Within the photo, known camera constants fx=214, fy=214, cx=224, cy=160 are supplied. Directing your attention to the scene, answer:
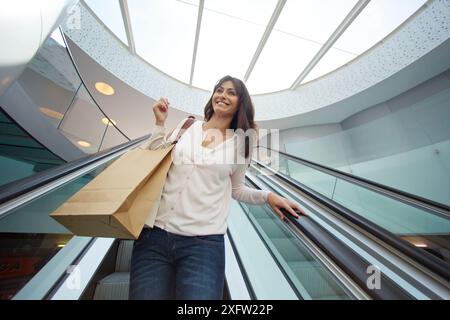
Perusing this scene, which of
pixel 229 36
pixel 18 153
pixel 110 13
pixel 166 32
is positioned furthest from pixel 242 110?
pixel 110 13

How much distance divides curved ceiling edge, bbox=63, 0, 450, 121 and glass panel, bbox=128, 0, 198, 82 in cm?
42

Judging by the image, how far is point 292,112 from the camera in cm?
789

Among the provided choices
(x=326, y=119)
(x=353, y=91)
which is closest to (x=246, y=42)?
(x=353, y=91)

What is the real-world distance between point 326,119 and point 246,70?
3660 mm

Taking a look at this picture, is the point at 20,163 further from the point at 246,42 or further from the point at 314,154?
the point at 314,154

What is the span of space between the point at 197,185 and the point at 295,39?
658 cm

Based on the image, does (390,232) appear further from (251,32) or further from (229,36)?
(229,36)

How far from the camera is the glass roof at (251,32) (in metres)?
5.35

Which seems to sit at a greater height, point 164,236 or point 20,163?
point 20,163

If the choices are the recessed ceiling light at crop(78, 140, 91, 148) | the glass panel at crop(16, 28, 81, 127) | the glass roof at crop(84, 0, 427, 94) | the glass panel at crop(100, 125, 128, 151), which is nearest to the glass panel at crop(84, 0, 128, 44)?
the glass roof at crop(84, 0, 427, 94)

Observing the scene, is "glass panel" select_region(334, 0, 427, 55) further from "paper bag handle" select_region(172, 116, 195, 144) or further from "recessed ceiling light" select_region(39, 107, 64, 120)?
"recessed ceiling light" select_region(39, 107, 64, 120)

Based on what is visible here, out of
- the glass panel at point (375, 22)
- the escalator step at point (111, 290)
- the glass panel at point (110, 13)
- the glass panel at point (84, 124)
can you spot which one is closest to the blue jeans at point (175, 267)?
the escalator step at point (111, 290)

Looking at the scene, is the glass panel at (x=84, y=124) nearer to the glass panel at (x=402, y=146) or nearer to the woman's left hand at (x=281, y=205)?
the woman's left hand at (x=281, y=205)
